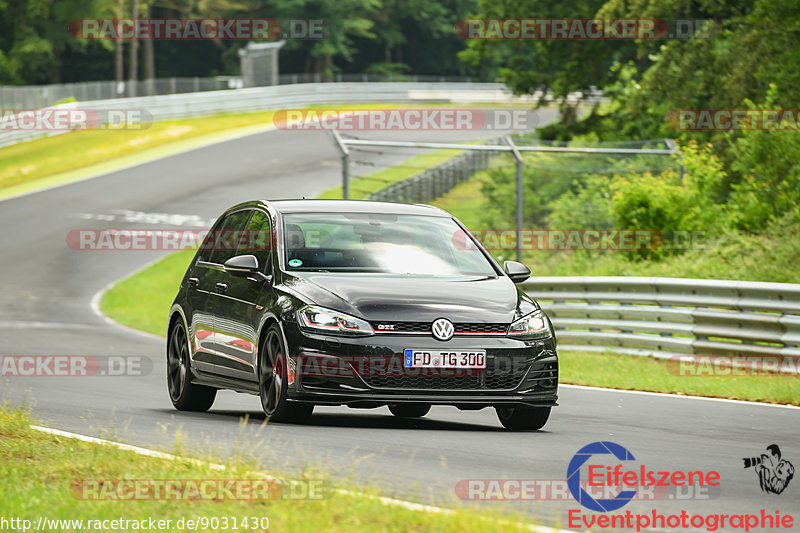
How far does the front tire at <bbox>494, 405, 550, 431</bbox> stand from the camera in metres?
10.4

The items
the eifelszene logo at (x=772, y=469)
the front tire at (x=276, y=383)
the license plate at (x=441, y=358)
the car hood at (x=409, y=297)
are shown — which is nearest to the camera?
the eifelszene logo at (x=772, y=469)

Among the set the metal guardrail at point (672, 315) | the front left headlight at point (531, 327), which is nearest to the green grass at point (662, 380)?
the metal guardrail at point (672, 315)

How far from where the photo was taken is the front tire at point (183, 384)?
1185cm

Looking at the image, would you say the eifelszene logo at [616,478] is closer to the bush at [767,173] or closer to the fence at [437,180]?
the fence at [437,180]

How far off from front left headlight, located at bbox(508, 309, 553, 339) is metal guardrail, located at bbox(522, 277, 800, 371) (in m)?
5.56

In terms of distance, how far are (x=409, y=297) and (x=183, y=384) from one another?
2802 mm

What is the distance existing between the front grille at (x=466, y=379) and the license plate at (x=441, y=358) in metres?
0.04

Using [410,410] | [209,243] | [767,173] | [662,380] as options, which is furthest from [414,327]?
[767,173]

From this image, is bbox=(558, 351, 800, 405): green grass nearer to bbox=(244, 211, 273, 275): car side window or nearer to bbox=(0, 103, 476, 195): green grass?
bbox=(244, 211, 273, 275): car side window

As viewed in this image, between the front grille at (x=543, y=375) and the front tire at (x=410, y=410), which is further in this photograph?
the front tire at (x=410, y=410)

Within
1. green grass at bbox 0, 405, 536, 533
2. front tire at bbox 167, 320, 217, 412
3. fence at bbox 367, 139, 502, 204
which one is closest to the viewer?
green grass at bbox 0, 405, 536, 533

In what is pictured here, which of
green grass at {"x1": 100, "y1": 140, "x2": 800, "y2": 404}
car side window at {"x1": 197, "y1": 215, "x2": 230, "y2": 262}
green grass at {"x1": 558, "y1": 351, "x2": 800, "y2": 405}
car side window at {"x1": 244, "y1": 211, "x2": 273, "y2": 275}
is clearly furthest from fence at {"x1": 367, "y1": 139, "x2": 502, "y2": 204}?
car side window at {"x1": 244, "y1": 211, "x2": 273, "y2": 275}

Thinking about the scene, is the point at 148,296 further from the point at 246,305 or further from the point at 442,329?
the point at 442,329

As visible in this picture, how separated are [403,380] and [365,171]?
1292 centimetres
